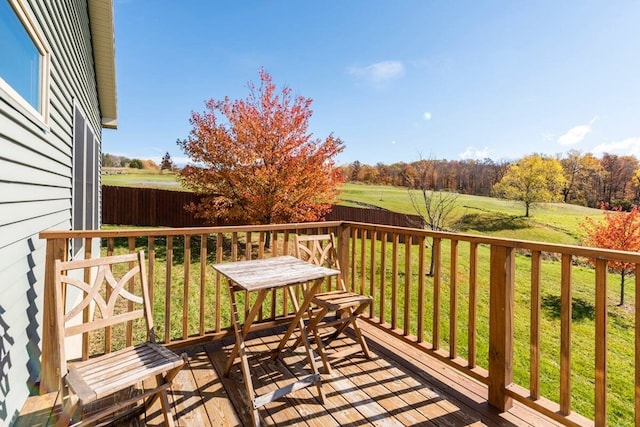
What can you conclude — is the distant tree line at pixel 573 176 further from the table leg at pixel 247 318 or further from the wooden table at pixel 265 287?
the table leg at pixel 247 318

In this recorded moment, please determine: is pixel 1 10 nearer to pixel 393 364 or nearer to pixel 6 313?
pixel 6 313

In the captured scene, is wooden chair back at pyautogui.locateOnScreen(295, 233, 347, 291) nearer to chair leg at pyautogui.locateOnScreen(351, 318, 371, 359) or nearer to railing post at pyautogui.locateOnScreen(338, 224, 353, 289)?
railing post at pyautogui.locateOnScreen(338, 224, 353, 289)

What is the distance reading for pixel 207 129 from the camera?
834 cm

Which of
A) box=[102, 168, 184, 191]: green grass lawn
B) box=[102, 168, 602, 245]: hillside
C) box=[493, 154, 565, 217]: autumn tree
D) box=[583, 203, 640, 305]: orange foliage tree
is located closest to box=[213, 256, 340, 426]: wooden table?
box=[583, 203, 640, 305]: orange foliage tree

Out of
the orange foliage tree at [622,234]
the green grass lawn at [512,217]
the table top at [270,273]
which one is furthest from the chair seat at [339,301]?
the green grass lawn at [512,217]

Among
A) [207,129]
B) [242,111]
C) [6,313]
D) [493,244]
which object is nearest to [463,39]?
[242,111]

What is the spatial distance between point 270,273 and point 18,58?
2.24 metres

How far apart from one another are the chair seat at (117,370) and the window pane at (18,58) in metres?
1.73

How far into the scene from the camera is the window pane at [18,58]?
1.85m

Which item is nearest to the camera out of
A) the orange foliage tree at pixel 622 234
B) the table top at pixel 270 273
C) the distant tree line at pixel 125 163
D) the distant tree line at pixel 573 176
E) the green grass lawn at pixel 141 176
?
the table top at pixel 270 273

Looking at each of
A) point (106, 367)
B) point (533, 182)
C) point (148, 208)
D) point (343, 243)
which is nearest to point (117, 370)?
point (106, 367)

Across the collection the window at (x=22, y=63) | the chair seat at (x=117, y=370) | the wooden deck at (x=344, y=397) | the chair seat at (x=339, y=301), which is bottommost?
the wooden deck at (x=344, y=397)

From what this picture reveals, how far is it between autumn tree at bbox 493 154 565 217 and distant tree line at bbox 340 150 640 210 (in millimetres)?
609

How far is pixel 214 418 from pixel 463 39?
13816mm
